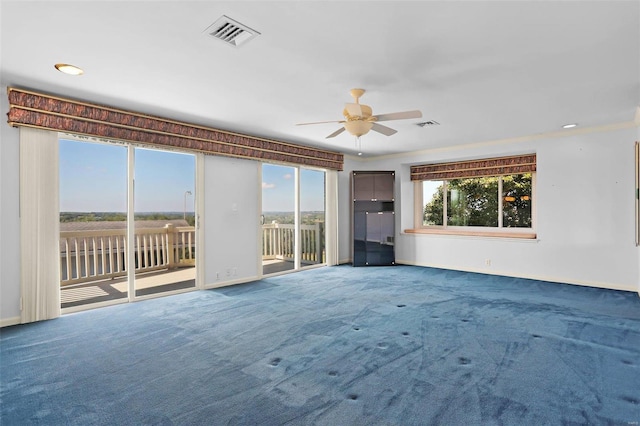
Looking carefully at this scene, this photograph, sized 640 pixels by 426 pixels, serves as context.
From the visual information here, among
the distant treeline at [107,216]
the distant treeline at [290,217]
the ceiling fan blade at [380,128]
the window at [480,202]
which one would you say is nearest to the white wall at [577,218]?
the window at [480,202]

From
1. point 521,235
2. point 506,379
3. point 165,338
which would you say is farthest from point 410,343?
point 521,235

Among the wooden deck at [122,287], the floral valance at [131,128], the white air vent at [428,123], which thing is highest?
the white air vent at [428,123]

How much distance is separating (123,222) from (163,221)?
0.51m

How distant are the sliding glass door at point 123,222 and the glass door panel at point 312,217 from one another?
7.28ft

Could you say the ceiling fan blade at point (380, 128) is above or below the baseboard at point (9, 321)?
above

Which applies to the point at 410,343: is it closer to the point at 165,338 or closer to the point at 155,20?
the point at 165,338

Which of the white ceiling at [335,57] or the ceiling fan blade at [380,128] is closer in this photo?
the white ceiling at [335,57]

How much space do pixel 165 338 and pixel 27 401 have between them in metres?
1.06

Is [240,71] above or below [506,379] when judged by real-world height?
above

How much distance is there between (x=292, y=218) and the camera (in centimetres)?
627

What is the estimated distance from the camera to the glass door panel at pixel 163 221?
4.40 m

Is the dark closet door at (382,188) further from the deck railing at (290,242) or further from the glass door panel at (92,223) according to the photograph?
the glass door panel at (92,223)

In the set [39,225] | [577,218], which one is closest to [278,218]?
[39,225]

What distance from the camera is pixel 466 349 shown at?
2729 mm
